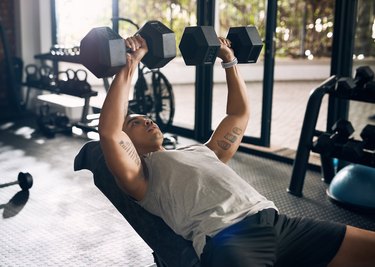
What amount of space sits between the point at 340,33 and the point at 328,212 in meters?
1.15

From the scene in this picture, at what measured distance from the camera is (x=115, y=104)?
1.31 meters

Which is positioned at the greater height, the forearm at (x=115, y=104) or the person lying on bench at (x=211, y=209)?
the forearm at (x=115, y=104)

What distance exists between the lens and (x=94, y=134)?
432cm

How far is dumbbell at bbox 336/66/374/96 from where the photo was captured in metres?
2.55

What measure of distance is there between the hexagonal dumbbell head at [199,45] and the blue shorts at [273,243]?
0.45 metres

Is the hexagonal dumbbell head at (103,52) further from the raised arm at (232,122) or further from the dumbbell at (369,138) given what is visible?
the dumbbell at (369,138)

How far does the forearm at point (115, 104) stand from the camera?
1.30 meters

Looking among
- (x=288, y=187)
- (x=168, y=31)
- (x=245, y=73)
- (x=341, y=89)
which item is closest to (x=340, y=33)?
(x=341, y=89)

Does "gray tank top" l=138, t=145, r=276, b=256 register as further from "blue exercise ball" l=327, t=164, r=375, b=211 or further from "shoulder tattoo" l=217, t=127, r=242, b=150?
"blue exercise ball" l=327, t=164, r=375, b=211

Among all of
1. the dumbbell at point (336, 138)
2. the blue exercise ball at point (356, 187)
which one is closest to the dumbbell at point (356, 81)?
the dumbbell at point (336, 138)

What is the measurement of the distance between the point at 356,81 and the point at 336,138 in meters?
0.31

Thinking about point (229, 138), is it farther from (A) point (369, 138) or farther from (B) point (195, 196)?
(A) point (369, 138)

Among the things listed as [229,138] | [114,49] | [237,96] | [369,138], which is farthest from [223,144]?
[369,138]

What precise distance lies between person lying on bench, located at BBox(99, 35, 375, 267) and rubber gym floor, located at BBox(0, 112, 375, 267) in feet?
2.39
